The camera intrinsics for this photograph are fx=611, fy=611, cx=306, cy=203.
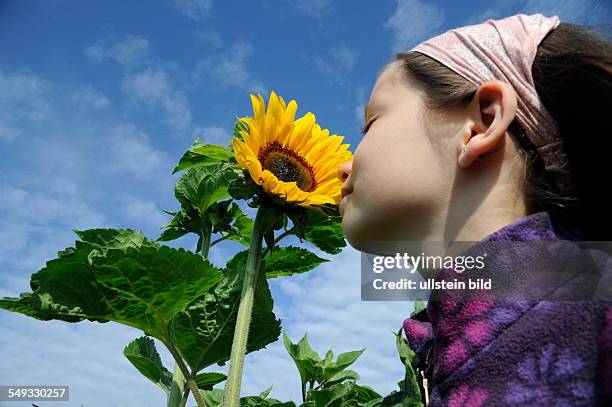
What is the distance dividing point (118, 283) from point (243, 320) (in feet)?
0.89

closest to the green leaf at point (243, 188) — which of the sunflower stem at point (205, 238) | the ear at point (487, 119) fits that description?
the sunflower stem at point (205, 238)

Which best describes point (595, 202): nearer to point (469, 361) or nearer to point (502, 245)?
point (502, 245)

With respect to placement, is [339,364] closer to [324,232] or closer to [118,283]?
[324,232]

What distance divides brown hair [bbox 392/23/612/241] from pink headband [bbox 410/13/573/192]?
1 centimetres

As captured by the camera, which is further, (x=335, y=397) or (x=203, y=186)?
(x=203, y=186)

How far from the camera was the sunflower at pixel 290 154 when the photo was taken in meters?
1.38

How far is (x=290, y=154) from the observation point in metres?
1.55

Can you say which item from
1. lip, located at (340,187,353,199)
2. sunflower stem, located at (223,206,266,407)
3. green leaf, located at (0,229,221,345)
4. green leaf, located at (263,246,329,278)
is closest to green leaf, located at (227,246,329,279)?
green leaf, located at (263,246,329,278)

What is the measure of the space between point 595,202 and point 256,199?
735mm

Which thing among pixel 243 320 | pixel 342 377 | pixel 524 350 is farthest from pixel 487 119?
pixel 342 377

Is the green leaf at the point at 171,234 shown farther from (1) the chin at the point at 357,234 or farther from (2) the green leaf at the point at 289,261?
(1) the chin at the point at 357,234

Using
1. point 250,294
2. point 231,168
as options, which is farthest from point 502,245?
point 231,168

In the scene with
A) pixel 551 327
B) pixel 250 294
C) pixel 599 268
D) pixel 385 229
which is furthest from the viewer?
pixel 250 294

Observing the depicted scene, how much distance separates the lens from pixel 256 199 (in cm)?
141
